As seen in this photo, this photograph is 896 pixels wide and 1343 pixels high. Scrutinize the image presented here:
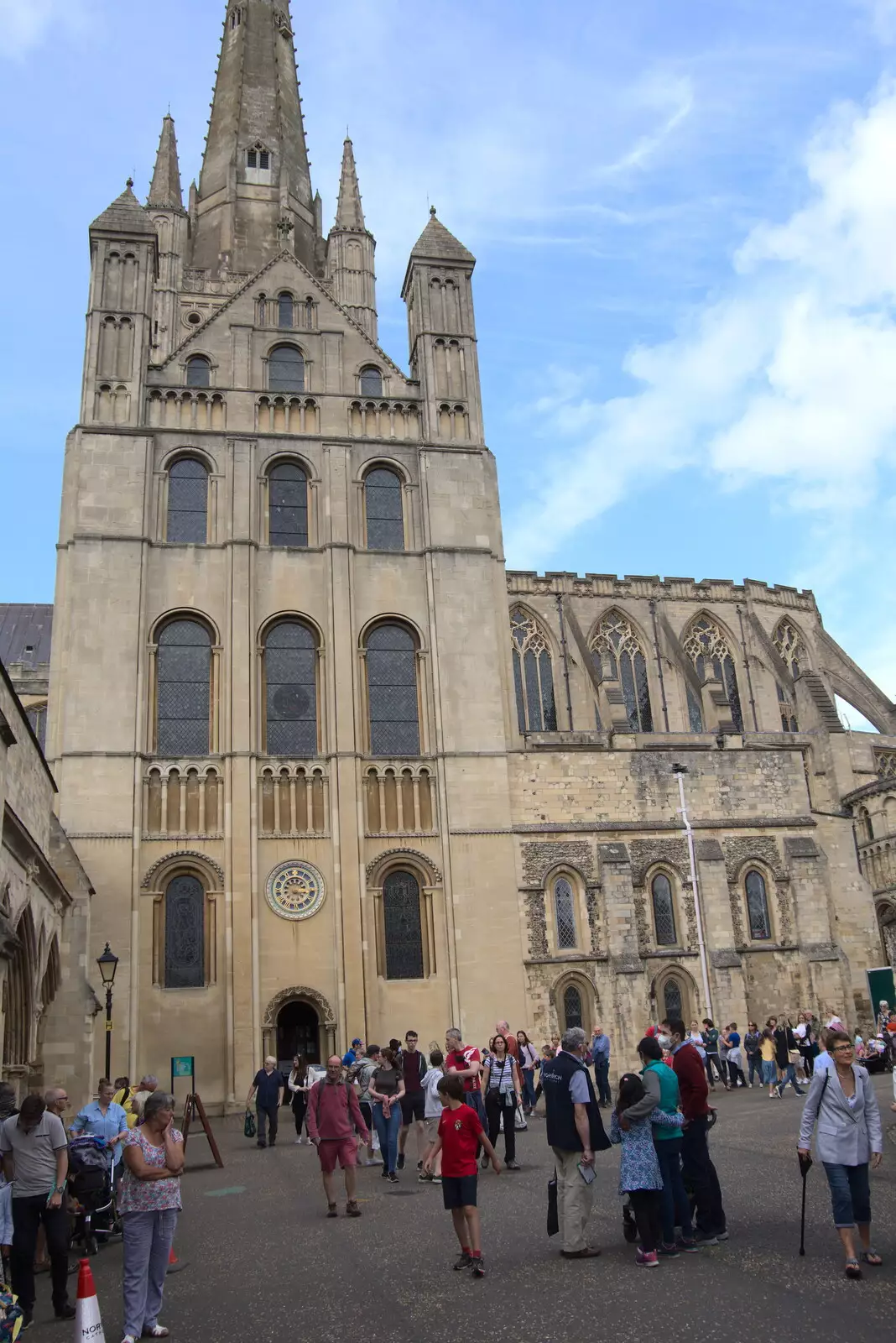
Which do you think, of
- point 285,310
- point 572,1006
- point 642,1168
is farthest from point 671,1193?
point 285,310

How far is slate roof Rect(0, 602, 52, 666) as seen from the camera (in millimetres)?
45031

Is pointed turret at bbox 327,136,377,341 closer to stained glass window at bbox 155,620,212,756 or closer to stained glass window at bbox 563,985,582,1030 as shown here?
stained glass window at bbox 155,620,212,756

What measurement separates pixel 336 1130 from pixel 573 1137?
3701mm

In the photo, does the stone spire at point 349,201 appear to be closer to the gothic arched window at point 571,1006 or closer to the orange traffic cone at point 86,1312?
the gothic arched window at point 571,1006

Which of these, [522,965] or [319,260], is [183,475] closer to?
[522,965]

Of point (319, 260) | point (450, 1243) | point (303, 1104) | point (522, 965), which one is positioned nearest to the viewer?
point (450, 1243)

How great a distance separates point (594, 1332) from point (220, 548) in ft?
79.5

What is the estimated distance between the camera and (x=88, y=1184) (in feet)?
32.7

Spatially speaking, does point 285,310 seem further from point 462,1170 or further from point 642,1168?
point 642,1168

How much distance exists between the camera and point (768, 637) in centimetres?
4350

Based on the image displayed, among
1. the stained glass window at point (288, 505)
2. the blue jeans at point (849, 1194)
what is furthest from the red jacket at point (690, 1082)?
the stained glass window at point (288, 505)

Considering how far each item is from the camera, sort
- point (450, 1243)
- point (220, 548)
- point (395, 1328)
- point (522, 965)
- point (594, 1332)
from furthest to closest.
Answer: point (220, 548), point (522, 965), point (450, 1243), point (395, 1328), point (594, 1332)

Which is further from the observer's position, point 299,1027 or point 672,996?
point 672,996

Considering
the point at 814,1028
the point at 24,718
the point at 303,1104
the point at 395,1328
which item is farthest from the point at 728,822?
the point at 395,1328
